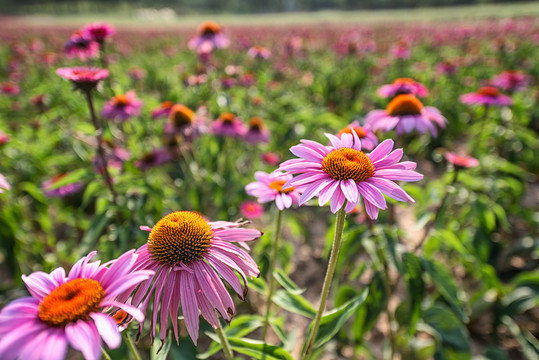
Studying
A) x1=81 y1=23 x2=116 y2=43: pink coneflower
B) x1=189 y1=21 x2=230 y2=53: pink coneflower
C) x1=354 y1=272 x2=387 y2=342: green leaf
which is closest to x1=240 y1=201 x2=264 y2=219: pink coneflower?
x1=354 y1=272 x2=387 y2=342: green leaf

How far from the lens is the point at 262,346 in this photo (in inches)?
33.1

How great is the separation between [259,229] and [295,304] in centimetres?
133

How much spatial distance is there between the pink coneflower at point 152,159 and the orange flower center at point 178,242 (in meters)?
1.43

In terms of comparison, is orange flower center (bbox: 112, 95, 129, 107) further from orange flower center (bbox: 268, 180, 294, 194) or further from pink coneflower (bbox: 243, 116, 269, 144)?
orange flower center (bbox: 268, 180, 294, 194)

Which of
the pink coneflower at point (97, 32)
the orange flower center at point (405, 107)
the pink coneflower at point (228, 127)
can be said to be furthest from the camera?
the pink coneflower at point (228, 127)

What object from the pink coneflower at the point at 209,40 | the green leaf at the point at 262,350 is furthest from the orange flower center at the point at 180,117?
the green leaf at the point at 262,350

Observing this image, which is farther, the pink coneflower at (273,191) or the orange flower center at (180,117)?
the orange flower center at (180,117)

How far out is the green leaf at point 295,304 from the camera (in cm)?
99

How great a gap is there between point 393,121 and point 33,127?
10.3 ft

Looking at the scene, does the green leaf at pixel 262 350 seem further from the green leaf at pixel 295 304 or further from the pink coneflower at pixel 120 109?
the pink coneflower at pixel 120 109

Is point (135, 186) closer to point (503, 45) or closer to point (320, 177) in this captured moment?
point (320, 177)

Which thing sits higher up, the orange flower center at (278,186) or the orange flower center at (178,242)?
the orange flower center at (178,242)

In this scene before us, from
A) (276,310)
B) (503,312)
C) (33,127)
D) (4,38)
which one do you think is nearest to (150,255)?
(276,310)

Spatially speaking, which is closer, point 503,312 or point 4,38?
point 503,312
